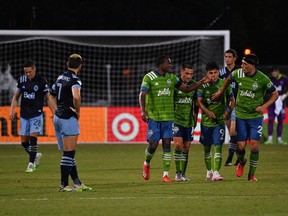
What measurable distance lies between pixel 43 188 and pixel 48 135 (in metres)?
14.1

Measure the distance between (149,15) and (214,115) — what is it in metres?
33.9

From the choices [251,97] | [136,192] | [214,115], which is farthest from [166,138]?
[136,192]

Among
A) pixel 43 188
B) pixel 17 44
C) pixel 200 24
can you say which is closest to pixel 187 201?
pixel 43 188

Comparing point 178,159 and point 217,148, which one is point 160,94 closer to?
point 178,159

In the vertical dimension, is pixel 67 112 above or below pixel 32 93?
below

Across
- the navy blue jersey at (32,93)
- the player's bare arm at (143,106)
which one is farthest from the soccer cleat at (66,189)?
the navy blue jersey at (32,93)

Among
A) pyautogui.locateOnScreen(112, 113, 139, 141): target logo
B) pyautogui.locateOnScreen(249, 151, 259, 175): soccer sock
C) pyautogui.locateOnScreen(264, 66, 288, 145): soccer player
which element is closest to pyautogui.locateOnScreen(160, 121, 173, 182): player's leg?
pyautogui.locateOnScreen(249, 151, 259, 175): soccer sock

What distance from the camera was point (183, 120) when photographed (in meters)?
17.5

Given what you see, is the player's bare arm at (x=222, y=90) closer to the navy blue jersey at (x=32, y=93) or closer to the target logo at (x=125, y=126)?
the navy blue jersey at (x=32, y=93)

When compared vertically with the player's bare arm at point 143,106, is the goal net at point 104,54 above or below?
above

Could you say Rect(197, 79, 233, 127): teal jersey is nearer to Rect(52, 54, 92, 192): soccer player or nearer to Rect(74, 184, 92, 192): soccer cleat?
Rect(74, 184, 92, 192): soccer cleat

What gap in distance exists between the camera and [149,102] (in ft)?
55.9

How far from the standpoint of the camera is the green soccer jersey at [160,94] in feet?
55.4

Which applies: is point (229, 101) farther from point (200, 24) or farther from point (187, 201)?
point (200, 24)
